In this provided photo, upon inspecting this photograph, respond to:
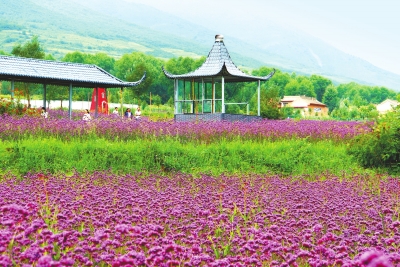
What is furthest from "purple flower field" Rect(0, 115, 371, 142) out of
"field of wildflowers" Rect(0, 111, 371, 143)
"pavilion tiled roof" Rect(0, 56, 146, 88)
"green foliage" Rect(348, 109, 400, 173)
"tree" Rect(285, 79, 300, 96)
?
"tree" Rect(285, 79, 300, 96)

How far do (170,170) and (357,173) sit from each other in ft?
15.0

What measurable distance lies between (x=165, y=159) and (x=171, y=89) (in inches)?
3822

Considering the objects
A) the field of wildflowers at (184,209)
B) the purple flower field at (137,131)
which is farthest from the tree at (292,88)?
the field of wildflowers at (184,209)

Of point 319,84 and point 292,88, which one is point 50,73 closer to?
point 292,88

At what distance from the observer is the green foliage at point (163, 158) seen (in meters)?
11.9

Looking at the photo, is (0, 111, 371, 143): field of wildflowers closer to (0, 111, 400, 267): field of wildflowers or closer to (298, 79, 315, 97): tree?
(0, 111, 400, 267): field of wildflowers

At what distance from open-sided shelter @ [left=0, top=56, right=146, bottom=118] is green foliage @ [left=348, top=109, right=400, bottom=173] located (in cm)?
1683

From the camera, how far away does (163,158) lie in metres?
12.6

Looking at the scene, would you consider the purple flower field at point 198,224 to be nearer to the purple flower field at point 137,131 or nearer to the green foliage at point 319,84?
the purple flower field at point 137,131

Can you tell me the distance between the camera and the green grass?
38.9ft

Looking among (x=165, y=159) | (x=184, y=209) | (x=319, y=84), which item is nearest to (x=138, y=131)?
(x=165, y=159)

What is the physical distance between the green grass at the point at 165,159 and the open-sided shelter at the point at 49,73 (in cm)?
1328

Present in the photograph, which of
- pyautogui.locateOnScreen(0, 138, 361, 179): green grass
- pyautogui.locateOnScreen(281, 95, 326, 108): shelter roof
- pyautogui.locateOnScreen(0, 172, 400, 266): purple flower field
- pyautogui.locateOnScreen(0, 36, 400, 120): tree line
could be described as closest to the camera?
pyautogui.locateOnScreen(0, 172, 400, 266): purple flower field

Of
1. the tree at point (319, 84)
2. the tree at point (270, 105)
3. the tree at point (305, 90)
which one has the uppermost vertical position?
the tree at point (319, 84)
